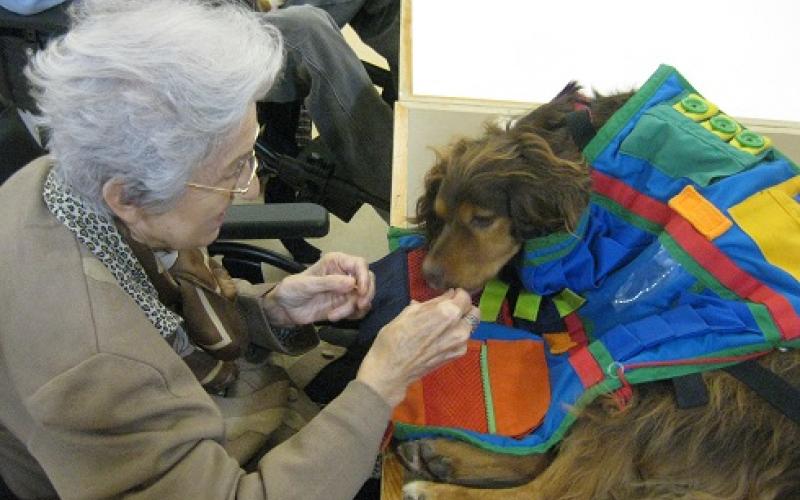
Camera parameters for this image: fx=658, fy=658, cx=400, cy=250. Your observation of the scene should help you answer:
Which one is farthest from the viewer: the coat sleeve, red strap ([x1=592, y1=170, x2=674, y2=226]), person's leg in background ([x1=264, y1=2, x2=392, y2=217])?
person's leg in background ([x1=264, y1=2, x2=392, y2=217])

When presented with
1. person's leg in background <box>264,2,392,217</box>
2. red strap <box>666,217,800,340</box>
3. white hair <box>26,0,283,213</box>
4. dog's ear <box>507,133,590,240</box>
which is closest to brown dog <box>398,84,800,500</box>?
dog's ear <box>507,133,590,240</box>

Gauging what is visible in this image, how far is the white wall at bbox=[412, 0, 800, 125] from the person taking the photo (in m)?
1.62

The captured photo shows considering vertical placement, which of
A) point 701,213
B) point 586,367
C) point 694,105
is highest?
point 694,105

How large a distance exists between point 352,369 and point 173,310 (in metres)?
0.48

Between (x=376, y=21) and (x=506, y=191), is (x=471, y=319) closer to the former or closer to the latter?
(x=506, y=191)

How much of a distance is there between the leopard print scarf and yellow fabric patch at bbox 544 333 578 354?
717 millimetres

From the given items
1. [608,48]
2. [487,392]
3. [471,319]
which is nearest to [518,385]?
[487,392]

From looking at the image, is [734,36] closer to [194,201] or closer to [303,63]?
[303,63]

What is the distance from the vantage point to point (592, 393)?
3.55ft

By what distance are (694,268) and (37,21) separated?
1497 millimetres

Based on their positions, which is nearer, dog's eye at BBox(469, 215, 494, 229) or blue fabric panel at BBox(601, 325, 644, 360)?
blue fabric panel at BBox(601, 325, 644, 360)

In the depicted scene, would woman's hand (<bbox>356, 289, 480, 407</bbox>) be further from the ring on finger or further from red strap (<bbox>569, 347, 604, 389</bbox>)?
red strap (<bbox>569, 347, 604, 389</bbox>)

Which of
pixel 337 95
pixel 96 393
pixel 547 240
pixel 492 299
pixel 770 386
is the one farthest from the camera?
pixel 337 95

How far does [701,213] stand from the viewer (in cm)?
109
